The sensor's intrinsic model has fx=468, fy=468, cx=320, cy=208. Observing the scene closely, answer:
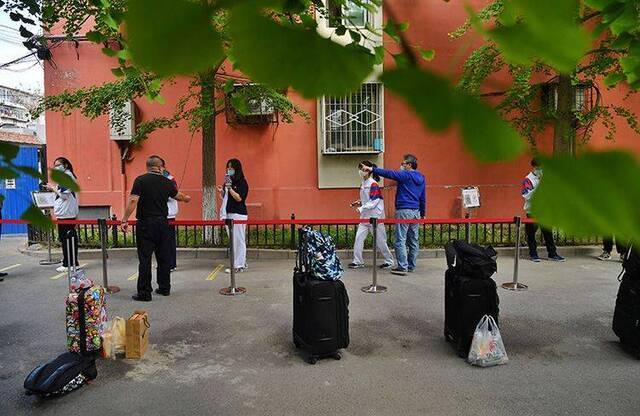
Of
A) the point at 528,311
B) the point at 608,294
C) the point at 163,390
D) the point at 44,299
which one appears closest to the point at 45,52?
the point at 163,390

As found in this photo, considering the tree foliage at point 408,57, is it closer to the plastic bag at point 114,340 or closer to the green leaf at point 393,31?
the green leaf at point 393,31

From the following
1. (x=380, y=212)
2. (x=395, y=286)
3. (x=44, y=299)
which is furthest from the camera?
(x=380, y=212)

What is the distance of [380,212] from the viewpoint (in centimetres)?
694

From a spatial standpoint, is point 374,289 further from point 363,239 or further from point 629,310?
point 629,310

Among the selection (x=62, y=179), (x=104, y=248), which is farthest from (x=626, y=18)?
(x=104, y=248)

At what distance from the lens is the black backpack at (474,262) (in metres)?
3.91

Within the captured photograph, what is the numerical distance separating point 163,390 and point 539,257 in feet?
22.1

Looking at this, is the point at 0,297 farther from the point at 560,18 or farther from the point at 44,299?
the point at 560,18

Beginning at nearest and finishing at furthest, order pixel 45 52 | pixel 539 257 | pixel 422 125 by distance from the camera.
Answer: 1. pixel 422 125
2. pixel 45 52
3. pixel 539 257

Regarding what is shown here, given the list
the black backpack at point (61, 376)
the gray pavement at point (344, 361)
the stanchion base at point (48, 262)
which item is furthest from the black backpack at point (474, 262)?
the stanchion base at point (48, 262)

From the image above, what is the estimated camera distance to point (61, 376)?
123 inches

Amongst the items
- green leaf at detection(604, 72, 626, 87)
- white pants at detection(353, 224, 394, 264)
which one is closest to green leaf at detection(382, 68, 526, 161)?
green leaf at detection(604, 72, 626, 87)

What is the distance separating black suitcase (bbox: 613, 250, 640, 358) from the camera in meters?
3.83

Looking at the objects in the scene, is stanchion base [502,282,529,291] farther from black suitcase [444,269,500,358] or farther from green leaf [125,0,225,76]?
green leaf [125,0,225,76]
